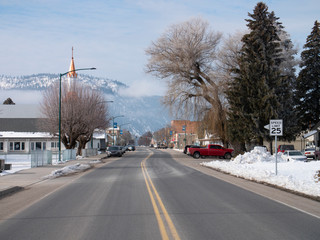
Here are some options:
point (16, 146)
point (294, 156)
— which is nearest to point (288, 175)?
point (294, 156)

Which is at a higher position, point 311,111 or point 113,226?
point 311,111

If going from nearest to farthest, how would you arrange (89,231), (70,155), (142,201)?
1. (89,231)
2. (142,201)
3. (70,155)

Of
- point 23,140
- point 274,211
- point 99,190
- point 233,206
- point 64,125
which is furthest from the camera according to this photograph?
point 23,140

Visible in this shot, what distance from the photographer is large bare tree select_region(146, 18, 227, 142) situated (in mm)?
43466

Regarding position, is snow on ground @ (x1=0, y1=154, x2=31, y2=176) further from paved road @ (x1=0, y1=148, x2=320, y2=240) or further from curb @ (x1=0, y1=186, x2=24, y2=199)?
paved road @ (x1=0, y1=148, x2=320, y2=240)

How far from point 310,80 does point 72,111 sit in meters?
31.9

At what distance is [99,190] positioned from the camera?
14906mm

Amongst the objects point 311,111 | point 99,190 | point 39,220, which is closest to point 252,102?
point 311,111

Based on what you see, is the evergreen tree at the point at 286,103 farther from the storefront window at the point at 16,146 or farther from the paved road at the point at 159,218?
the storefront window at the point at 16,146

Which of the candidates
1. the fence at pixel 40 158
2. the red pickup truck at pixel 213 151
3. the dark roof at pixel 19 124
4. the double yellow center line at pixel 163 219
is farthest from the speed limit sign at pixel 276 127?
the dark roof at pixel 19 124

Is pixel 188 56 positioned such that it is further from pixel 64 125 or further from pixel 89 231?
pixel 89 231

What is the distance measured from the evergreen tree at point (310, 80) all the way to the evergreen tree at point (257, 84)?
14.7 m

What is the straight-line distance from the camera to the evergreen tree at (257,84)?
118 feet

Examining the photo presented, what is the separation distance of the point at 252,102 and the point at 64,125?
22864 millimetres
